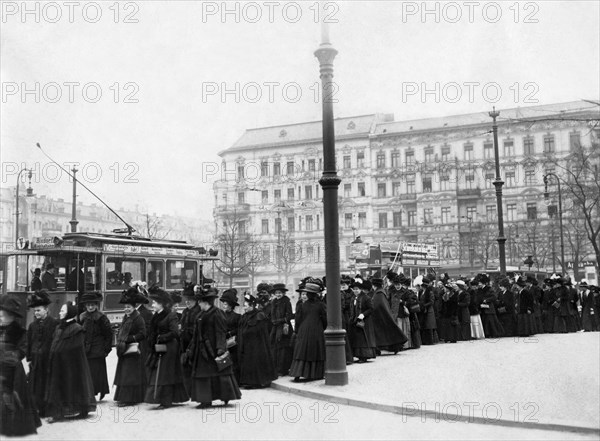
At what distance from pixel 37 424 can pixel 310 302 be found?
5.42 metres

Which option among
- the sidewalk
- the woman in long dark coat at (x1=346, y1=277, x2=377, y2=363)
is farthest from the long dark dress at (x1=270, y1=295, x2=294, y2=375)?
the woman in long dark coat at (x1=346, y1=277, x2=377, y2=363)

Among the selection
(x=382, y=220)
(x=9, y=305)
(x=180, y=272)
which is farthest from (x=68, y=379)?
(x=382, y=220)

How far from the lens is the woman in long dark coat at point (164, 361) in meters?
9.74

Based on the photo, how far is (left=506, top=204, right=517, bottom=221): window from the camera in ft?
204

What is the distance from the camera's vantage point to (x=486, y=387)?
1005cm

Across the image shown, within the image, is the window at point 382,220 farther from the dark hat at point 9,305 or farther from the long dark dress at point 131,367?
the dark hat at point 9,305

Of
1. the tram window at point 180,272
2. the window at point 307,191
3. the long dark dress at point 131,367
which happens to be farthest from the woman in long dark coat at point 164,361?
the window at point 307,191

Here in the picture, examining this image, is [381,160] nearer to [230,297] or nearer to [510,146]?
[510,146]

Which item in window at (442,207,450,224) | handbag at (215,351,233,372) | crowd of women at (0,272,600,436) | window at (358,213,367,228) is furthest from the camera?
window at (358,213,367,228)

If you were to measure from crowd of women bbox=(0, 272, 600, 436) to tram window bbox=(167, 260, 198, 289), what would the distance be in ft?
25.5

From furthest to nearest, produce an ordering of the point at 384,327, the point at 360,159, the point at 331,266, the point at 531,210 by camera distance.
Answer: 1. the point at 360,159
2. the point at 531,210
3. the point at 384,327
4. the point at 331,266

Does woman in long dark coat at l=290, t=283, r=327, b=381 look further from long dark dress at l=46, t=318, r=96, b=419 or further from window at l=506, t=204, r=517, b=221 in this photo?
window at l=506, t=204, r=517, b=221

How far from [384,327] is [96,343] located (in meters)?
6.94

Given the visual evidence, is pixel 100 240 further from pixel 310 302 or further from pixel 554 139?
pixel 554 139
